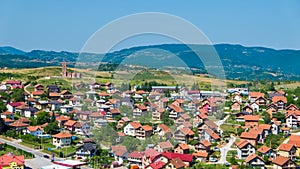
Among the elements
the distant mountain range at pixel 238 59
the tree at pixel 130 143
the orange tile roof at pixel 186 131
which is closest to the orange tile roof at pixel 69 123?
the tree at pixel 130 143

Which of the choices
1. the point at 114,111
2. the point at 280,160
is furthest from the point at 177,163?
the point at 114,111

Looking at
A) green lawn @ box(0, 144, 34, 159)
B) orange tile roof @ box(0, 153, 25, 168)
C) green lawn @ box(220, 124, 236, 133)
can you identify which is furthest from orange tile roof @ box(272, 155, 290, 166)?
green lawn @ box(0, 144, 34, 159)

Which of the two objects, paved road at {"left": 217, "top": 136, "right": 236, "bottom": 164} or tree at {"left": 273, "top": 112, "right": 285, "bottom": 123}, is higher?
tree at {"left": 273, "top": 112, "right": 285, "bottom": 123}

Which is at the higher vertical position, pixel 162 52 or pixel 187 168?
pixel 162 52

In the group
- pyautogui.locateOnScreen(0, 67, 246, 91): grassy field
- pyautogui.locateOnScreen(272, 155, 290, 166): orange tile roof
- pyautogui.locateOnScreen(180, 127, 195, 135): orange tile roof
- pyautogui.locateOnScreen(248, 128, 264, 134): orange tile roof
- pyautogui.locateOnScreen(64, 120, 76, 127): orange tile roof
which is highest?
pyautogui.locateOnScreen(0, 67, 246, 91): grassy field

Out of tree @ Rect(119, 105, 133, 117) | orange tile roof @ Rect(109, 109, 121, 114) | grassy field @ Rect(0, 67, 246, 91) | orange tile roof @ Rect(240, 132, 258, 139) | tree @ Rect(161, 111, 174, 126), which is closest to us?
orange tile roof @ Rect(240, 132, 258, 139)

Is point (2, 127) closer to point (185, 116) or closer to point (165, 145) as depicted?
point (165, 145)

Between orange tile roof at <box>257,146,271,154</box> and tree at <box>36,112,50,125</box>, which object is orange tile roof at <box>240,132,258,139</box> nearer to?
orange tile roof at <box>257,146,271,154</box>

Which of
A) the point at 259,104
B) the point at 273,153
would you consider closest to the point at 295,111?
the point at 259,104

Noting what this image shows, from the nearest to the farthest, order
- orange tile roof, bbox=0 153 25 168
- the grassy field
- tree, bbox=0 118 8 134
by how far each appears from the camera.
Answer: orange tile roof, bbox=0 153 25 168, tree, bbox=0 118 8 134, the grassy field

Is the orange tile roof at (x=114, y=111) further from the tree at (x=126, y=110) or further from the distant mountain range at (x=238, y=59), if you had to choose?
the distant mountain range at (x=238, y=59)

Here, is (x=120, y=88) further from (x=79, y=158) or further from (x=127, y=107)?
(x=79, y=158)
